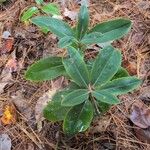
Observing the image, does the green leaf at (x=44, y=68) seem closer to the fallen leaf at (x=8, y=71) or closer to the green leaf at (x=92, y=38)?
the green leaf at (x=92, y=38)

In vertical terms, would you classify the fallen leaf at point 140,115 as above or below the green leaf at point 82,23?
below

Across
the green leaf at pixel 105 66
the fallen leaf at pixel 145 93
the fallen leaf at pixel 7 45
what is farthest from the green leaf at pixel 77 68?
the fallen leaf at pixel 7 45

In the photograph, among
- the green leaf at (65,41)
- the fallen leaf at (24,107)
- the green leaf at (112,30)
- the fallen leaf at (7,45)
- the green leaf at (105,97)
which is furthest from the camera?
the fallen leaf at (7,45)

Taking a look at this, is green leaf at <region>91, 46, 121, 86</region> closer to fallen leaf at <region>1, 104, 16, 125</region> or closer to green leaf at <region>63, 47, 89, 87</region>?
green leaf at <region>63, 47, 89, 87</region>

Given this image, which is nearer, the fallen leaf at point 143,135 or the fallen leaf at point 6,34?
the fallen leaf at point 143,135

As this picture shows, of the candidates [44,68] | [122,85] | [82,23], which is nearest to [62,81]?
[44,68]

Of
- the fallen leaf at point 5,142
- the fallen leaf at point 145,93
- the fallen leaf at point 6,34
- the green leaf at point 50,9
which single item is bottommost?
the fallen leaf at point 5,142

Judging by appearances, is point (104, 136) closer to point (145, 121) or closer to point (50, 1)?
point (145, 121)
